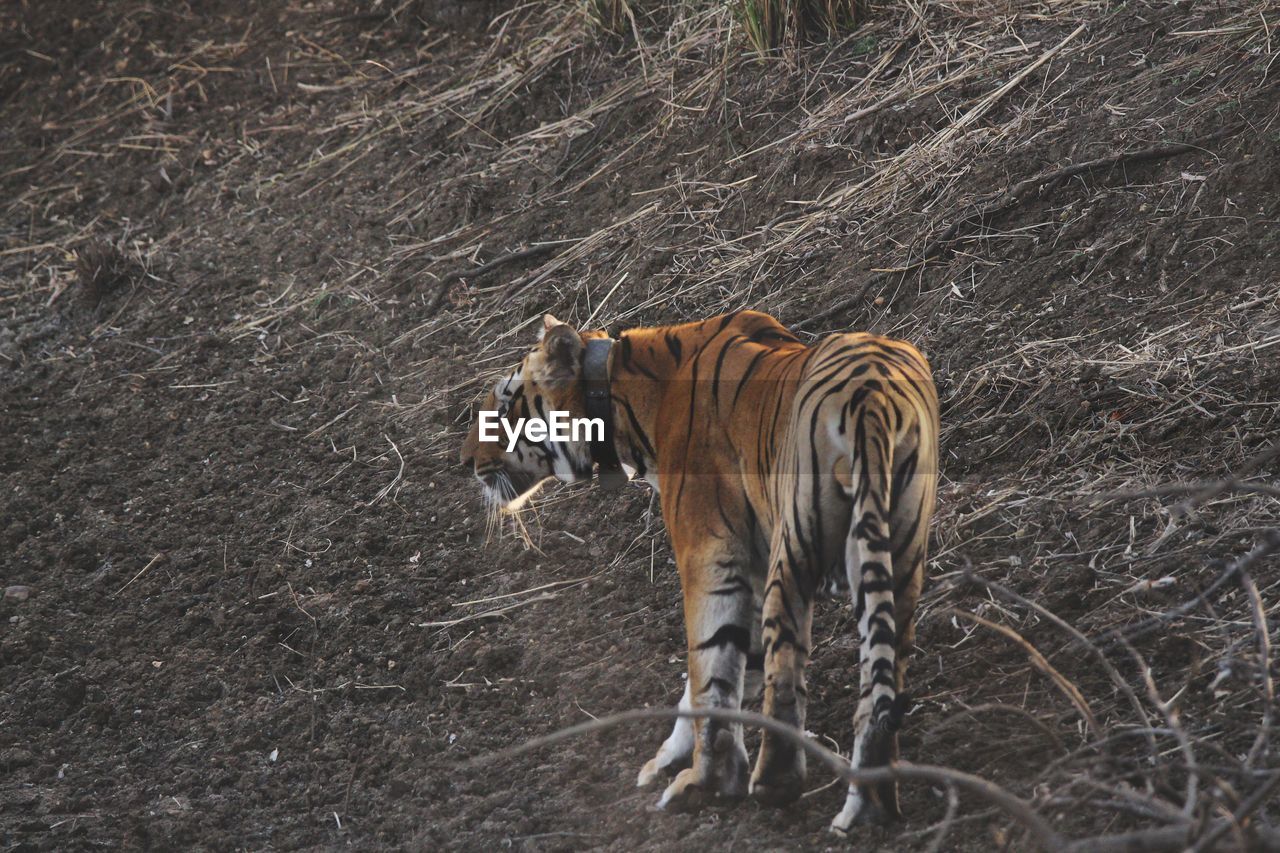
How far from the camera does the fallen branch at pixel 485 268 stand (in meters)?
7.50

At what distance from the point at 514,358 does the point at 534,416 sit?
2220 mm

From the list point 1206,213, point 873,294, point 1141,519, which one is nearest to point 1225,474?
point 1141,519

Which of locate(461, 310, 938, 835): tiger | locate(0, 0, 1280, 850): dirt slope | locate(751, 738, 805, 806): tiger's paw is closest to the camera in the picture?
locate(461, 310, 938, 835): tiger

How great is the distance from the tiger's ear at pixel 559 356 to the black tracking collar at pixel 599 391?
39 mm

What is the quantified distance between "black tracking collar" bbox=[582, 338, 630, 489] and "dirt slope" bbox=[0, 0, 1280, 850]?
0.85 m

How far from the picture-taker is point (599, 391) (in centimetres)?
453

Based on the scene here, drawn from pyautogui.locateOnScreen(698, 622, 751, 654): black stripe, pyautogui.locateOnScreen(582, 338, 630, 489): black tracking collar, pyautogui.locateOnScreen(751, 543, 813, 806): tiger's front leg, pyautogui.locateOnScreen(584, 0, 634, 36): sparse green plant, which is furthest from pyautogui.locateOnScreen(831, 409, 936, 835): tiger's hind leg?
pyautogui.locateOnScreen(584, 0, 634, 36): sparse green plant

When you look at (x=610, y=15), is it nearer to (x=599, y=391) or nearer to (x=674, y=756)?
(x=599, y=391)

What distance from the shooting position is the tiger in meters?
3.43

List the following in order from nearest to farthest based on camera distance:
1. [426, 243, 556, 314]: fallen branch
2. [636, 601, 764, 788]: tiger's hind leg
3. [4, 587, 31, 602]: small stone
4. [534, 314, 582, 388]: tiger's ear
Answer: [636, 601, 764, 788]: tiger's hind leg
[534, 314, 582, 388]: tiger's ear
[4, 587, 31, 602]: small stone
[426, 243, 556, 314]: fallen branch

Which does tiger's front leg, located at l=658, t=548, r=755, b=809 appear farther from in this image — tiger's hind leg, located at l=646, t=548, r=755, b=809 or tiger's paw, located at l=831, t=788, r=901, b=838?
tiger's paw, located at l=831, t=788, r=901, b=838

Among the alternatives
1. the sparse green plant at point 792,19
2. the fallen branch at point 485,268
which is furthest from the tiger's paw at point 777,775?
the sparse green plant at point 792,19

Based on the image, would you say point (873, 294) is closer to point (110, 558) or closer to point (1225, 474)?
point (1225, 474)

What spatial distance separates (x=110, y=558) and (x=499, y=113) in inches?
156
